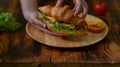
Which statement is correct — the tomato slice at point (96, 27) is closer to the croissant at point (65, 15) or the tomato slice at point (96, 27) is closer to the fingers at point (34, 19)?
the croissant at point (65, 15)

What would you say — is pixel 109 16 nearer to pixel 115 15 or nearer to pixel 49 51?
pixel 115 15

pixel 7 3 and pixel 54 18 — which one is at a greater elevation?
pixel 54 18

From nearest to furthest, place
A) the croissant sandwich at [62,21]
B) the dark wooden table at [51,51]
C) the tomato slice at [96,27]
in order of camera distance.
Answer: the dark wooden table at [51,51], the croissant sandwich at [62,21], the tomato slice at [96,27]

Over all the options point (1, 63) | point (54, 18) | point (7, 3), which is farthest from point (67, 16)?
point (7, 3)

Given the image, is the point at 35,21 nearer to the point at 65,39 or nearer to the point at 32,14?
the point at 32,14

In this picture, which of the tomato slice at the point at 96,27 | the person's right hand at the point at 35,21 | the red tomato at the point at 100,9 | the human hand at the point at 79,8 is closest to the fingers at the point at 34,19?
the person's right hand at the point at 35,21

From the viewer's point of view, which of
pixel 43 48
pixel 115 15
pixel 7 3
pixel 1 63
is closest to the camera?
pixel 1 63

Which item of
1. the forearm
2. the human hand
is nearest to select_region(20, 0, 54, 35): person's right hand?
the forearm
